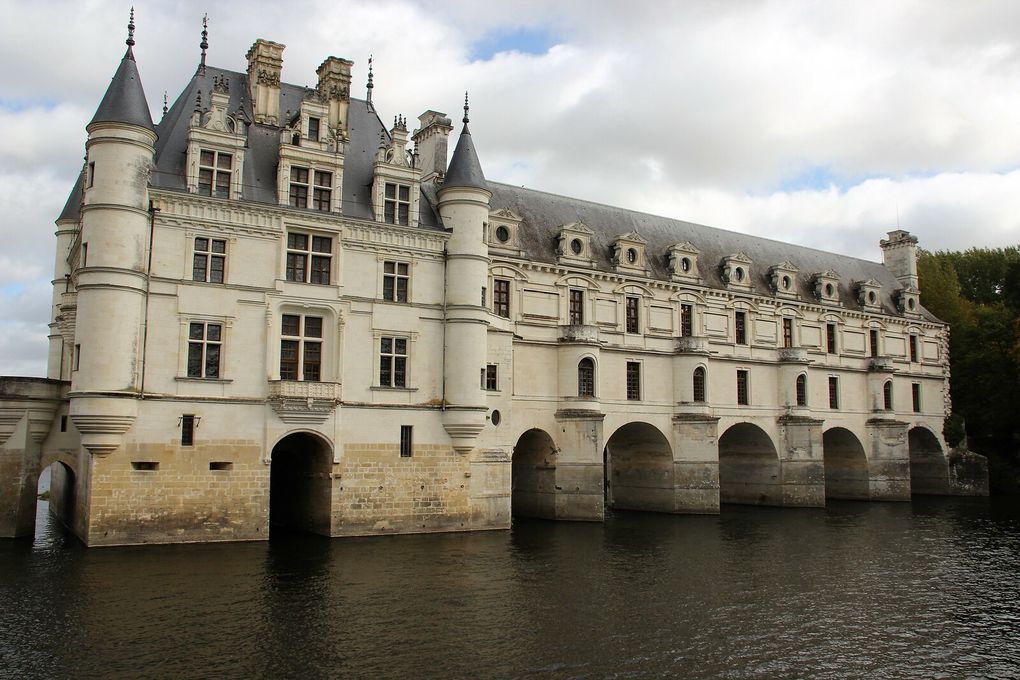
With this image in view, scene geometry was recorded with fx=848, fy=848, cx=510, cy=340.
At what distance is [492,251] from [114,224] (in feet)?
52.9

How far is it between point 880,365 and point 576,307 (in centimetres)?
2361

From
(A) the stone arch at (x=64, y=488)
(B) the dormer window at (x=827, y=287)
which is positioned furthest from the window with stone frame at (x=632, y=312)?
(A) the stone arch at (x=64, y=488)

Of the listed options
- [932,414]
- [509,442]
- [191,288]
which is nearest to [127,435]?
[191,288]

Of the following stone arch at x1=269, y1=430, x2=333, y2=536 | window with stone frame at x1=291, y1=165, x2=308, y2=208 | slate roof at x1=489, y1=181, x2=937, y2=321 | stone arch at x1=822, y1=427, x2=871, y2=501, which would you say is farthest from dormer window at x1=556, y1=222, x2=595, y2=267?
stone arch at x1=822, y1=427, x2=871, y2=501

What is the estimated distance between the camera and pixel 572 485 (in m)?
38.1

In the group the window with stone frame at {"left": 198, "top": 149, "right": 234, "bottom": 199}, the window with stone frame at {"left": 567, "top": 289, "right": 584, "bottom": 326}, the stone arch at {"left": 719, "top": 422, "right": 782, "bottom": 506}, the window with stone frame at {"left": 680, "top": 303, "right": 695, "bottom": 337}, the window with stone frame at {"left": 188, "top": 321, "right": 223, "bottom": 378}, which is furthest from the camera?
the stone arch at {"left": 719, "top": 422, "right": 782, "bottom": 506}

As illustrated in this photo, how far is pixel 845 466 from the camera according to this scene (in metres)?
52.9

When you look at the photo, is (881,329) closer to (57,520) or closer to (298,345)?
(298,345)

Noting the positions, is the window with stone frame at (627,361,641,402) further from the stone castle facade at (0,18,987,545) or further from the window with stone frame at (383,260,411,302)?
the window with stone frame at (383,260,411,302)

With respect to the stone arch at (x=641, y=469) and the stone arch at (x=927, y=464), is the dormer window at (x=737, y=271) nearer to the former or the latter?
the stone arch at (x=641, y=469)

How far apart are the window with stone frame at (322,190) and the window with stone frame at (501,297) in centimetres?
924

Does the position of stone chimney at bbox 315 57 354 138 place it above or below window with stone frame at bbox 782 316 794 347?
above

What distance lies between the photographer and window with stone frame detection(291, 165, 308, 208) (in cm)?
3134

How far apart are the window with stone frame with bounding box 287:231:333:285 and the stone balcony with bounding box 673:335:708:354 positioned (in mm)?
19981
